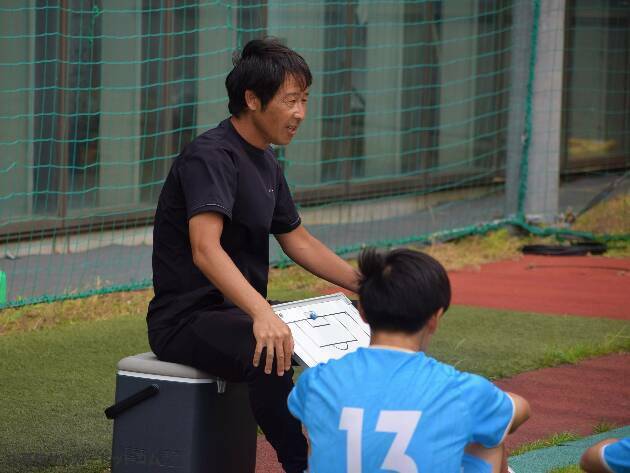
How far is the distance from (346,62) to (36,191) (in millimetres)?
3282

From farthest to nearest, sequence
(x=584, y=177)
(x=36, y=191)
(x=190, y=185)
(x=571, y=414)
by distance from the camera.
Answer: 1. (x=584, y=177)
2. (x=36, y=191)
3. (x=571, y=414)
4. (x=190, y=185)

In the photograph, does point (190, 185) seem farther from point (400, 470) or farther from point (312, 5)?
point (312, 5)

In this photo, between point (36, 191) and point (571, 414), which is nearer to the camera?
point (571, 414)

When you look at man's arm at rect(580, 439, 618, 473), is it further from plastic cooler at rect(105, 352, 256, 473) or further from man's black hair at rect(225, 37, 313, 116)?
man's black hair at rect(225, 37, 313, 116)

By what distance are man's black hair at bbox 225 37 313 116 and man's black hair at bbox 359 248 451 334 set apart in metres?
1.06

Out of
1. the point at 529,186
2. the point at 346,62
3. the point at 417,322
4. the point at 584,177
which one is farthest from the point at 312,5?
the point at 417,322

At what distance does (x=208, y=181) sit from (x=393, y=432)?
1.18 meters

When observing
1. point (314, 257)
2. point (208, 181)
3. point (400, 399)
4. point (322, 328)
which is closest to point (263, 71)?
point (208, 181)

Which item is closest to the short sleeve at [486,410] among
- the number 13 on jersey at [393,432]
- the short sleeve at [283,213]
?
the number 13 on jersey at [393,432]

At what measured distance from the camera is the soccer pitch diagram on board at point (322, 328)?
3641 mm

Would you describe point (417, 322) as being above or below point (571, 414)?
above

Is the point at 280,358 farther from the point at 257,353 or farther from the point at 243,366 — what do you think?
the point at 243,366

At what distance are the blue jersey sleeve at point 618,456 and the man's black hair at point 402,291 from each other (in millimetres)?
513

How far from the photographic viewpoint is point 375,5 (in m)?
10.6
